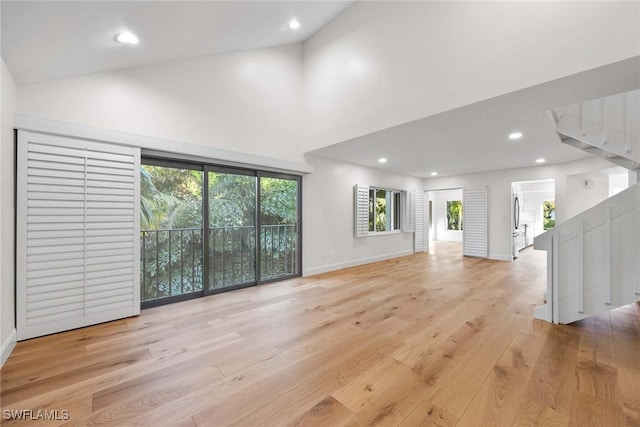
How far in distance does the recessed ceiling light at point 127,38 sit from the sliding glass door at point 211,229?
1.27 metres

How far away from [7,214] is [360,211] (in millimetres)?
4942

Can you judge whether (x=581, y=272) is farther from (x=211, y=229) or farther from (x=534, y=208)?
(x=534, y=208)

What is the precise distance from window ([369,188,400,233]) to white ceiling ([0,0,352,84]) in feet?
13.7

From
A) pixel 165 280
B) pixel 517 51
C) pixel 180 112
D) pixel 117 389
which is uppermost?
pixel 517 51

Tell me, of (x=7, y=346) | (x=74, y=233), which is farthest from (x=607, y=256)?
(x=7, y=346)

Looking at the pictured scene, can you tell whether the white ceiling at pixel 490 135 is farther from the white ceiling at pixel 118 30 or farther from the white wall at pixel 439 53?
the white ceiling at pixel 118 30

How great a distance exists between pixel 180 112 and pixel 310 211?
8.37ft

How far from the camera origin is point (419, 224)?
24.9ft

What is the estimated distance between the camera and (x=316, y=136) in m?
4.36

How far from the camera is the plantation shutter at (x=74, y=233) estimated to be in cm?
231

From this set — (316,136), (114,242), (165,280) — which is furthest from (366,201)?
(114,242)

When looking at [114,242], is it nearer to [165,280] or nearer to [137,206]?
[137,206]

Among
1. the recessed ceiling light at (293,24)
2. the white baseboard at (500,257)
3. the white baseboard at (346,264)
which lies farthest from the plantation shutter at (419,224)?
the recessed ceiling light at (293,24)

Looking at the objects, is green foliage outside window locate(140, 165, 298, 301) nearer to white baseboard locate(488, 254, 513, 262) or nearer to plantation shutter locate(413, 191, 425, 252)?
plantation shutter locate(413, 191, 425, 252)
